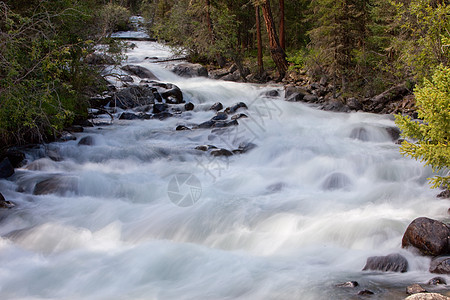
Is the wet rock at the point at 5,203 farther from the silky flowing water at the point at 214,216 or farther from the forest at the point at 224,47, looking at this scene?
the forest at the point at 224,47

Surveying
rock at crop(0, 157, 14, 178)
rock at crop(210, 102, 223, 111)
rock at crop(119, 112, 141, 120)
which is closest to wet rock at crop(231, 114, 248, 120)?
rock at crop(210, 102, 223, 111)

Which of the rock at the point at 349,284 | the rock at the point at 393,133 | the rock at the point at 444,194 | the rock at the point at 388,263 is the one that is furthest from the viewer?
the rock at the point at 393,133

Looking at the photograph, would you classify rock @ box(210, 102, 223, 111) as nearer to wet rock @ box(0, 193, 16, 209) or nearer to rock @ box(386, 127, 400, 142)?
rock @ box(386, 127, 400, 142)

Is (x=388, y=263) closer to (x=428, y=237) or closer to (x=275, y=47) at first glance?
(x=428, y=237)

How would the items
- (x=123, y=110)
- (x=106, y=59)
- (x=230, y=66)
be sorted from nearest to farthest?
(x=106, y=59) → (x=123, y=110) → (x=230, y=66)

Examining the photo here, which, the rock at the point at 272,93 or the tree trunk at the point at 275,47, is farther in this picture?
the tree trunk at the point at 275,47

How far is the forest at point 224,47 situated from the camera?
841cm

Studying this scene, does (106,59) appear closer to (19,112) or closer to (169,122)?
(169,122)

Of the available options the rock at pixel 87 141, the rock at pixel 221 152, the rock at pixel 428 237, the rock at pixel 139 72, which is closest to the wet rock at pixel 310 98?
A: the rock at pixel 221 152

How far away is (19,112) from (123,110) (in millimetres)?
8409

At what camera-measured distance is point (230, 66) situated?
24312mm

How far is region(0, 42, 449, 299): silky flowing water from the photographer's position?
554 cm

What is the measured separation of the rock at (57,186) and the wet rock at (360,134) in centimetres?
852

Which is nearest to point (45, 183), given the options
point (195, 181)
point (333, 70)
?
point (195, 181)
